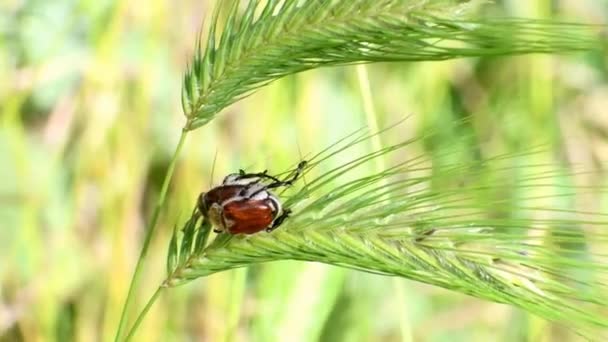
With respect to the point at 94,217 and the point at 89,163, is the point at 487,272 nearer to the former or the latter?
the point at 89,163

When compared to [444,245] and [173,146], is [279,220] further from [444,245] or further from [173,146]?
[173,146]

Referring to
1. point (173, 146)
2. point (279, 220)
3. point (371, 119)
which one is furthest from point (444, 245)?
point (173, 146)

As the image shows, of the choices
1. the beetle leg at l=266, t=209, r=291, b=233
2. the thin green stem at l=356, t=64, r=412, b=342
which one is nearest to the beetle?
the beetle leg at l=266, t=209, r=291, b=233

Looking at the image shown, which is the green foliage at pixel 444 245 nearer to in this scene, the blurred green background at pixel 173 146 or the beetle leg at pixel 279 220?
the beetle leg at pixel 279 220

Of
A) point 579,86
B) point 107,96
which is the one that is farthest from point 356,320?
point 579,86

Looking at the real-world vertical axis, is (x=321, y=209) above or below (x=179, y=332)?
above
